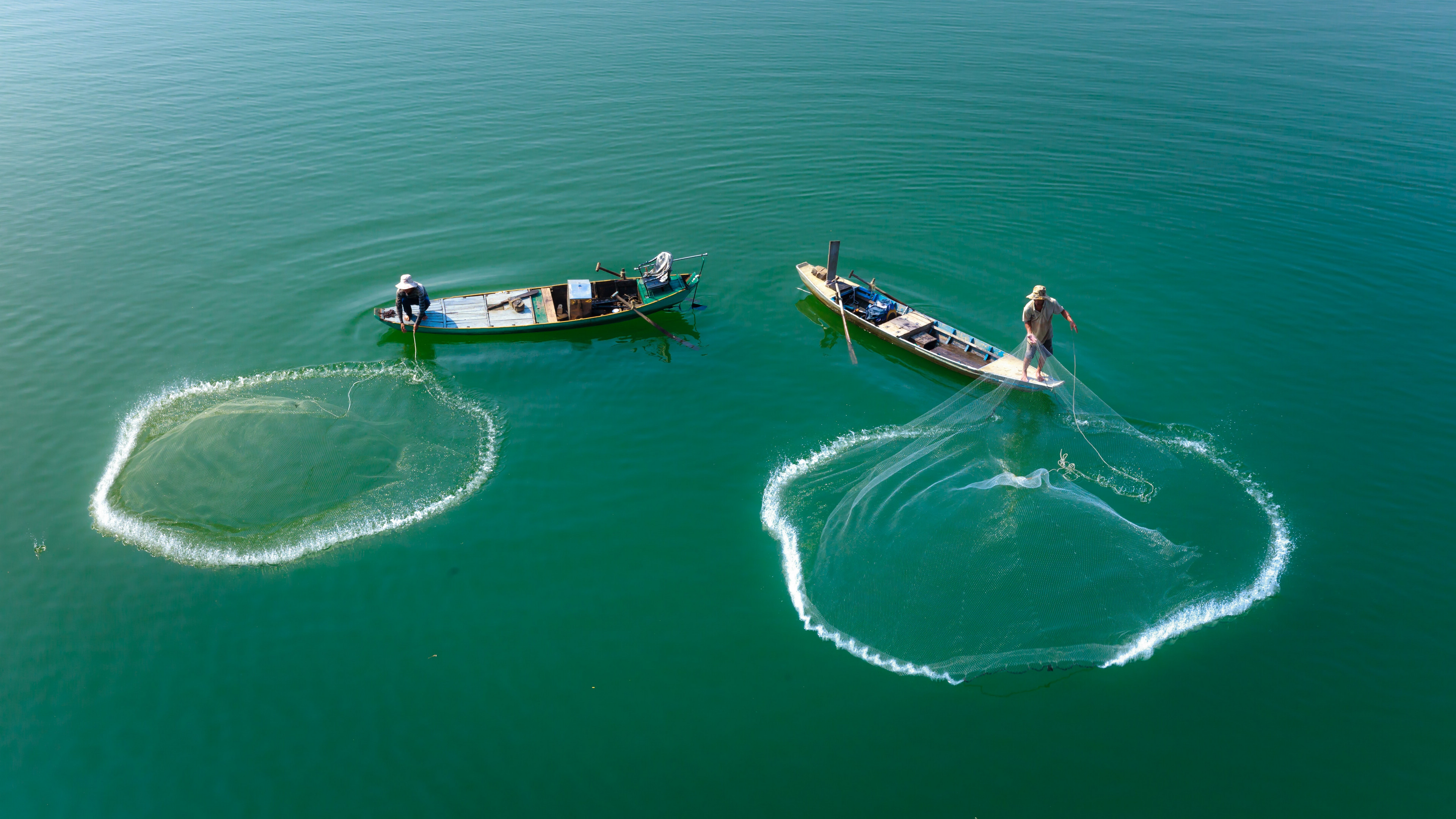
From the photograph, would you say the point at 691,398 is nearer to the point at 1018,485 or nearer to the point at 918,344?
the point at 918,344

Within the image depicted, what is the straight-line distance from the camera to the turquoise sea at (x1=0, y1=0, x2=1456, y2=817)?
1208 centimetres

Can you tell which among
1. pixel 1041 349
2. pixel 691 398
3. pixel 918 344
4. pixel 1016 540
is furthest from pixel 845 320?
pixel 1016 540

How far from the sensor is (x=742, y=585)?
581 inches

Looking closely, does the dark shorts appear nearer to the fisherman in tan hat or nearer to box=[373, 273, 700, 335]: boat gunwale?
the fisherman in tan hat

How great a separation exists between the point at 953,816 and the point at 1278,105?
42.6 meters

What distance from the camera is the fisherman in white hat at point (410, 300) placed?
21391 millimetres

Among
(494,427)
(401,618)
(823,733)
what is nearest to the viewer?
(823,733)

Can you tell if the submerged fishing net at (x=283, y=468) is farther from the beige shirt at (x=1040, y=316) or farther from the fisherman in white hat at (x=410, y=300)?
the beige shirt at (x=1040, y=316)

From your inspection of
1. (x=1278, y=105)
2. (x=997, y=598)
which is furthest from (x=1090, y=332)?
(x=1278, y=105)

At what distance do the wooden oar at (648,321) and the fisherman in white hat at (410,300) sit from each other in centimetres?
569

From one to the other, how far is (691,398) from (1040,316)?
9274mm

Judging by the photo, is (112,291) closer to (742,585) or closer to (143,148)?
(143,148)

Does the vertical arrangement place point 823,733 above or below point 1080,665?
below

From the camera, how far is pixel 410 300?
71.0 ft
